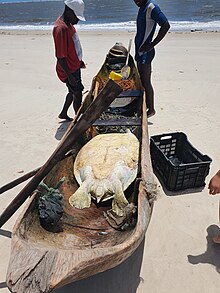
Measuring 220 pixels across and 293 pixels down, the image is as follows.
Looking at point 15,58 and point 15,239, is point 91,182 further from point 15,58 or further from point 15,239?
point 15,58

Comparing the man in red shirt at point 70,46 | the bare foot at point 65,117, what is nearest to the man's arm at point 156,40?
the man in red shirt at point 70,46

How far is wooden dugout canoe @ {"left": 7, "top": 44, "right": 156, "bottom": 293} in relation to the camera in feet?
6.55

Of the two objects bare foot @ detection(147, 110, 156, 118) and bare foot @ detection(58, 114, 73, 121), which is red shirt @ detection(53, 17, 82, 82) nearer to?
bare foot @ detection(58, 114, 73, 121)

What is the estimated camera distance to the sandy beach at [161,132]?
3150 mm

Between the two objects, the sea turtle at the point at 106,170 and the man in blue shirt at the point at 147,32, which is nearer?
the sea turtle at the point at 106,170

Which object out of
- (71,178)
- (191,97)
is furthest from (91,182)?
(191,97)

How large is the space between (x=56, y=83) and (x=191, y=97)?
4.01 meters

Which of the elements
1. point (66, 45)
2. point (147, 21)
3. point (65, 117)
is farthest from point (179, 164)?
point (65, 117)

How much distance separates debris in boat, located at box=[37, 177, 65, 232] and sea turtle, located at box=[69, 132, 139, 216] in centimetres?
28

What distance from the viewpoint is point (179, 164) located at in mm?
4527

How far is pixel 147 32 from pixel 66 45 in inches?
62.9

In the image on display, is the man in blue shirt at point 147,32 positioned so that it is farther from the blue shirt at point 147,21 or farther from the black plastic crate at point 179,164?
the black plastic crate at point 179,164

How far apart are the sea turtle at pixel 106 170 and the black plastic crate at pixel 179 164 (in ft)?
1.90

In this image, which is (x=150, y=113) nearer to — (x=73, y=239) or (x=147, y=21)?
(x=147, y=21)
